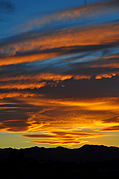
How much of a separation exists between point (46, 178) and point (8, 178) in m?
18.5

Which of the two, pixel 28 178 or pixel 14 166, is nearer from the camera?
pixel 28 178

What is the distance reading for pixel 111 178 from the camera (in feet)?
498

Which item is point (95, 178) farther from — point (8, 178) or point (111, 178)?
point (8, 178)

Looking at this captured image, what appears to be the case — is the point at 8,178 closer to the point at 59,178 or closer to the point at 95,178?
the point at 59,178

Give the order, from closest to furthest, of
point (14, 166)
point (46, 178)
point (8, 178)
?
point (8, 178)
point (46, 178)
point (14, 166)

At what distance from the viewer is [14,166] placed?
644 feet

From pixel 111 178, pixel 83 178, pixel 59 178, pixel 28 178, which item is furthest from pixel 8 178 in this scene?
pixel 111 178

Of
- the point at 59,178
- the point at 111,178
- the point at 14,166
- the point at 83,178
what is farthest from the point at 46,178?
the point at 14,166

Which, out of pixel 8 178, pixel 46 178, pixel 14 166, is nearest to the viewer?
pixel 8 178

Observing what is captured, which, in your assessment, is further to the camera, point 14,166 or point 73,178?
point 14,166

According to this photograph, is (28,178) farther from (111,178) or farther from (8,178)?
(111,178)

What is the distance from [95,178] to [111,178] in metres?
7.83

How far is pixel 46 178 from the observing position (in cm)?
14588

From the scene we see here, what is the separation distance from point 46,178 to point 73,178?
42.2 ft
